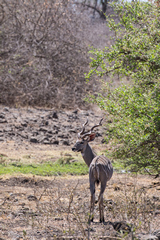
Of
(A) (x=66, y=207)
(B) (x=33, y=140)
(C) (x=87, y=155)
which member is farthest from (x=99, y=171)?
(B) (x=33, y=140)

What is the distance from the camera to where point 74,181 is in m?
11.9

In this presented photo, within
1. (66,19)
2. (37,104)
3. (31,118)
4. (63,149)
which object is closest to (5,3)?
(66,19)

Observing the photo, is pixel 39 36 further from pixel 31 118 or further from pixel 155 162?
pixel 155 162

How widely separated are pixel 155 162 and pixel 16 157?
672 cm

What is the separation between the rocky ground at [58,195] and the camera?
19.2ft

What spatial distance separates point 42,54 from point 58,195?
2251cm

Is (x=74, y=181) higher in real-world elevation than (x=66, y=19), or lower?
lower

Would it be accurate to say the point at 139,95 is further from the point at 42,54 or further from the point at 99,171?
the point at 42,54

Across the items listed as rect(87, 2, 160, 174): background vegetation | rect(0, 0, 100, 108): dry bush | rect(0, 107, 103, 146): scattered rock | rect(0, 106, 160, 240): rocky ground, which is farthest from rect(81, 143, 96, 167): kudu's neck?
rect(0, 0, 100, 108): dry bush

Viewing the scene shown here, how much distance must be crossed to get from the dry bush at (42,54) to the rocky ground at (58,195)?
347 cm

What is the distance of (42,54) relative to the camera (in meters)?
28.4

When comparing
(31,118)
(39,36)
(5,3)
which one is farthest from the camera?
(39,36)

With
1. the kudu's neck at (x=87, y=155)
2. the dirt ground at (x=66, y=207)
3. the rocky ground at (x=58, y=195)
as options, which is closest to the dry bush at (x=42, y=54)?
the rocky ground at (x=58, y=195)

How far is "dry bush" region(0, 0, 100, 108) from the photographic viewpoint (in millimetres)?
25562
